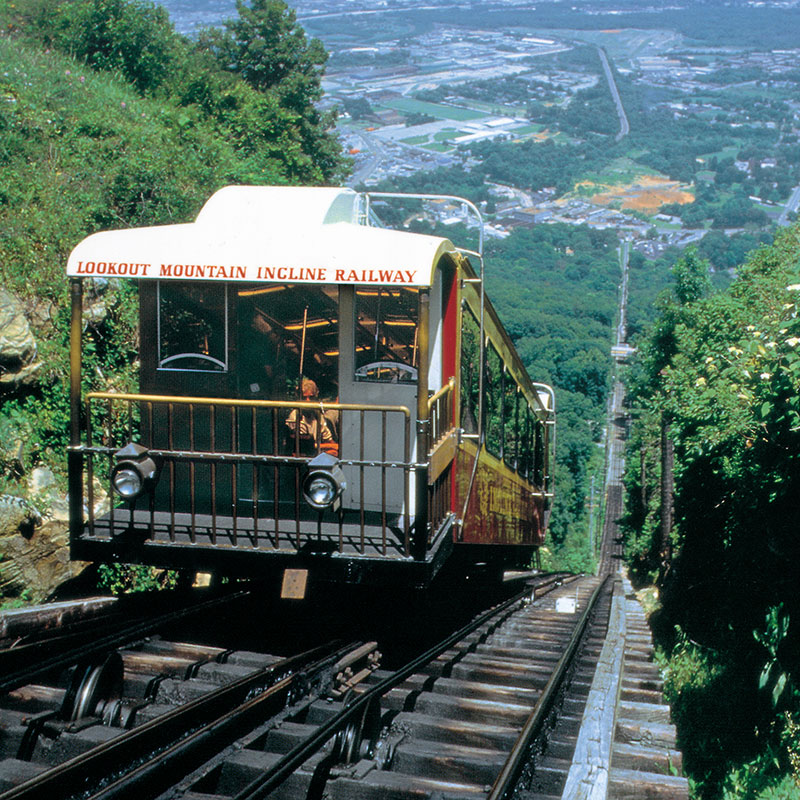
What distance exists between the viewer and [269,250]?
6.52 metres

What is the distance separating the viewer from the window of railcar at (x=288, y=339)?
687 centimetres

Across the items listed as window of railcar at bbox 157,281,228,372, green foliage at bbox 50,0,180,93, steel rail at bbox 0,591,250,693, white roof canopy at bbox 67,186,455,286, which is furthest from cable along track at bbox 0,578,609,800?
green foliage at bbox 50,0,180,93

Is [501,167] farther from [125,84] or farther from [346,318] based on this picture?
[346,318]

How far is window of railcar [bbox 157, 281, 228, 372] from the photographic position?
22.8 feet

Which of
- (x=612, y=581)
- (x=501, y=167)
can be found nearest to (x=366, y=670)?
(x=612, y=581)

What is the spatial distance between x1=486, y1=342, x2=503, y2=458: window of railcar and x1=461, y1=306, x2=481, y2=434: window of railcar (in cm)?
55

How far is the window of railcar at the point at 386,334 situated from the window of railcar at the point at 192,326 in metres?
1.07

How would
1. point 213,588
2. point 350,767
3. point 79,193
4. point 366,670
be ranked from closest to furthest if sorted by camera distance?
point 350,767 < point 366,670 < point 213,588 < point 79,193

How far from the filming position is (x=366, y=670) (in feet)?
20.5

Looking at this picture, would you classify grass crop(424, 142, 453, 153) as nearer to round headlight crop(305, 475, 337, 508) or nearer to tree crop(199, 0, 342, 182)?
tree crop(199, 0, 342, 182)

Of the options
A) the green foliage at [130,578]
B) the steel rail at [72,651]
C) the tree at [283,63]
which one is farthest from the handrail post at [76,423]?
the tree at [283,63]

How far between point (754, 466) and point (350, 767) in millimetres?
7307

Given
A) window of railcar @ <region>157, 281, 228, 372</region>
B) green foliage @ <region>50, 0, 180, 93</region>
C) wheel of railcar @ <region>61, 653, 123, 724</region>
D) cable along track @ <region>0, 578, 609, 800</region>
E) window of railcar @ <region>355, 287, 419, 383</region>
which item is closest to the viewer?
cable along track @ <region>0, 578, 609, 800</region>

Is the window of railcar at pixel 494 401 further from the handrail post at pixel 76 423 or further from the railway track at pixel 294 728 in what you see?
the handrail post at pixel 76 423
